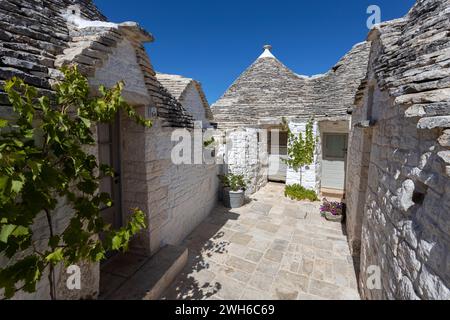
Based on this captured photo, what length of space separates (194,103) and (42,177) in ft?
17.2

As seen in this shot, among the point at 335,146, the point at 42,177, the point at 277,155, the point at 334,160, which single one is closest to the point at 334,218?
the point at 334,160

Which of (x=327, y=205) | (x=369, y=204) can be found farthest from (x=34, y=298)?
(x=327, y=205)

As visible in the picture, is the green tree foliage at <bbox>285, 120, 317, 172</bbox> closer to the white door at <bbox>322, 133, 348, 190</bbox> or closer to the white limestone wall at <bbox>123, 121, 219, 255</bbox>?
the white door at <bbox>322, 133, 348, 190</bbox>

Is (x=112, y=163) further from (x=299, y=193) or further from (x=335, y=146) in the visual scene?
(x=335, y=146)

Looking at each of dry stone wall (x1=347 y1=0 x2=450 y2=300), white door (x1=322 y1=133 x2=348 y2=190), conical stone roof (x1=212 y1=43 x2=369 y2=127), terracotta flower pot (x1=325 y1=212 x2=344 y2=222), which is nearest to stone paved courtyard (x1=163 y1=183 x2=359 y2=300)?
terracotta flower pot (x1=325 y1=212 x2=344 y2=222)

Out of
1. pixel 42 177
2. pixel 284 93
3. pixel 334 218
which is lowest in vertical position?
pixel 334 218

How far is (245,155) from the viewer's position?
→ 27.0 feet

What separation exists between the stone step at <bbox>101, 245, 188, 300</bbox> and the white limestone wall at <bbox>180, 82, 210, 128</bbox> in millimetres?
3634

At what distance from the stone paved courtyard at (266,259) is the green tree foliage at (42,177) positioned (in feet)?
6.70

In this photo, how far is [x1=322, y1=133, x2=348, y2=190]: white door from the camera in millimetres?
8523

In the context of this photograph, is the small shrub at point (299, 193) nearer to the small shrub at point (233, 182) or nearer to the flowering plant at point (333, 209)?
the flowering plant at point (333, 209)

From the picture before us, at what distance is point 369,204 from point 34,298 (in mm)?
4189

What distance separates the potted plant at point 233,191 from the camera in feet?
23.6

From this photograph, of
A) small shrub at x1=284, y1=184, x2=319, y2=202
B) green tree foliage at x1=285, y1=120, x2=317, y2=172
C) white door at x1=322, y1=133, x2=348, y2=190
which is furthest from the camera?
white door at x1=322, y1=133, x2=348, y2=190
